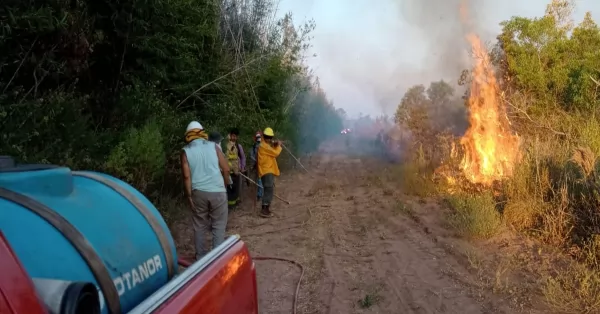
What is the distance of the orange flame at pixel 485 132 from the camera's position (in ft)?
39.9

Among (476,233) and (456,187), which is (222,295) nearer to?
(476,233)

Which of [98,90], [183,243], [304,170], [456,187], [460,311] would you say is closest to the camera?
[460,311]

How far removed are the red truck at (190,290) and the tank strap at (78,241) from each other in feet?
0.61

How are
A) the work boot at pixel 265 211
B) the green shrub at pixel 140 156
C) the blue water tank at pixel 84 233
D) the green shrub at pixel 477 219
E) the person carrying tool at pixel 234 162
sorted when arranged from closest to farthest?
the blue water tank at pixel 84 233, the green shrub at pixel 140 156, the green shrub at pixel 477 219, the person carrying tool at pixel 234 162, the work boot at pixel 265 211

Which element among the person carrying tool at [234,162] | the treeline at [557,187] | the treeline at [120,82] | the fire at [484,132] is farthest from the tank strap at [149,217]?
the fire at [484,132]

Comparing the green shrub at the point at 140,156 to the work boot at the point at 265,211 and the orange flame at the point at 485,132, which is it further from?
the orange flame at the point at 485,132

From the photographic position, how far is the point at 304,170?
23.1 meters

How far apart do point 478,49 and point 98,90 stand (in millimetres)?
9034

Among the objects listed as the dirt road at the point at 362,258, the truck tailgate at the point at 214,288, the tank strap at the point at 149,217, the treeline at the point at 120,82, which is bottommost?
the dirt road at the point at 362,258

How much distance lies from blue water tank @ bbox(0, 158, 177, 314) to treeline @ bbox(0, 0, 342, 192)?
321 cm

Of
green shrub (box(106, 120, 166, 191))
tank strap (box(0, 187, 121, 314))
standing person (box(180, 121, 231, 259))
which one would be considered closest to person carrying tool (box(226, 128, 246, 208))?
green shrub (box(106, 120, 166, 191))

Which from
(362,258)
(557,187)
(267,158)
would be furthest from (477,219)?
(267,158)

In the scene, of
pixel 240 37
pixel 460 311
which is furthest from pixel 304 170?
pixel 460 311

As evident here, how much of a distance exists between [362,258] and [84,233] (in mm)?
6116
